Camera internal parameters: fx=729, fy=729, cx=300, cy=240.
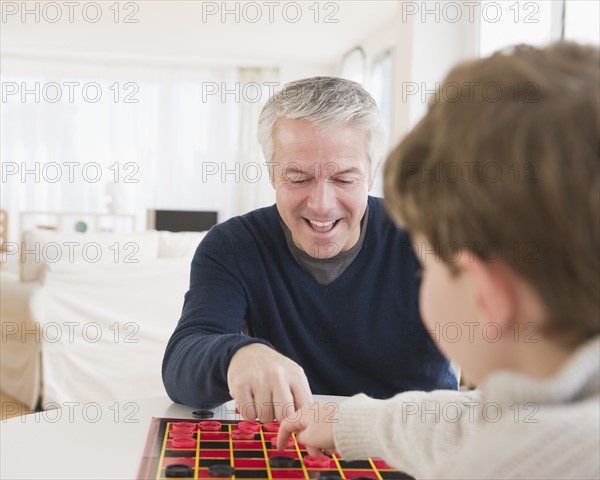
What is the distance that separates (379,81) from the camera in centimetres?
713

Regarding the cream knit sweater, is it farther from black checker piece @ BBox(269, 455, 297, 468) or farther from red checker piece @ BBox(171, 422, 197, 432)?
red checker piece @ BBox(171, 422, 197, 432)

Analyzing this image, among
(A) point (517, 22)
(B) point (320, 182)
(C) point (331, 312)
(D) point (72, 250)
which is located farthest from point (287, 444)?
(A) point (517, 22)

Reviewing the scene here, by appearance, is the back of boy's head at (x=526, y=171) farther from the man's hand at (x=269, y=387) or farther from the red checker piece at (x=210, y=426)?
the red checker piece at (x=210, y=426)

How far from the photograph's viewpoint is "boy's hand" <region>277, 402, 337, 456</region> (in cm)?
86

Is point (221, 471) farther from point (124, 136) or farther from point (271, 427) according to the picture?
point (124, 136)

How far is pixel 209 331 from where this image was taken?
1286 millimetres

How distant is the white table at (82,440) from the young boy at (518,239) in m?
0.48

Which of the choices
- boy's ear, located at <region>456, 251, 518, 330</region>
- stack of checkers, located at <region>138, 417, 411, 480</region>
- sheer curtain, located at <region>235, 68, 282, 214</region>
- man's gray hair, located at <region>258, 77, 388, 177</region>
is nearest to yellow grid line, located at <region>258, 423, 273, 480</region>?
stack of checkers, located at <region>138, 417, 411, 480</region>

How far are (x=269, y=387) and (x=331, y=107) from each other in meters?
0.60

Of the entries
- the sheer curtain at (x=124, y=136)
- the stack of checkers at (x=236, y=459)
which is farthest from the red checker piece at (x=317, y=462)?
the sheer curtain at (x=124, y=136)

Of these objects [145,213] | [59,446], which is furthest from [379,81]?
[59,446]

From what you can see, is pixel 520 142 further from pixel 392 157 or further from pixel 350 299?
pixel 350 299

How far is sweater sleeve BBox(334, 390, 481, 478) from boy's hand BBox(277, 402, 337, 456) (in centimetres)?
4

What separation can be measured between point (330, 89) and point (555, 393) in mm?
943
